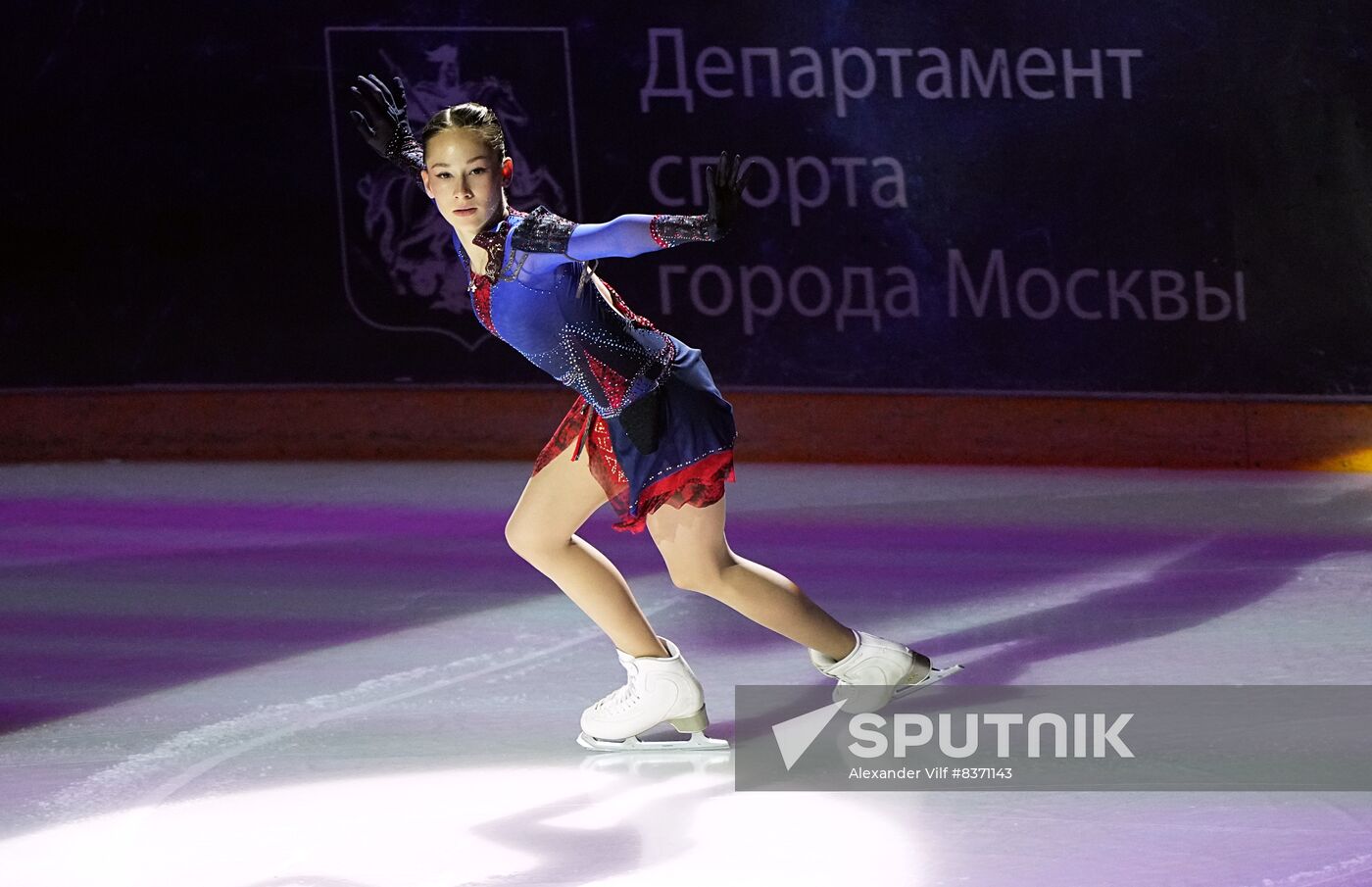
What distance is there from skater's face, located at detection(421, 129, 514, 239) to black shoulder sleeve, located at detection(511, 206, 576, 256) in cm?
13

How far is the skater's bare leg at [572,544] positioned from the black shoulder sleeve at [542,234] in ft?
1.59

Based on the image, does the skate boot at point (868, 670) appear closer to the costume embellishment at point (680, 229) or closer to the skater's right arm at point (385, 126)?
the costume embellishment at point (680, 229)

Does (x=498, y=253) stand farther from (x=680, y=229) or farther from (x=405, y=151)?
(x=405, y=151)

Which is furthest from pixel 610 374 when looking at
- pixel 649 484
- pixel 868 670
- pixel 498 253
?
pixel 868 670

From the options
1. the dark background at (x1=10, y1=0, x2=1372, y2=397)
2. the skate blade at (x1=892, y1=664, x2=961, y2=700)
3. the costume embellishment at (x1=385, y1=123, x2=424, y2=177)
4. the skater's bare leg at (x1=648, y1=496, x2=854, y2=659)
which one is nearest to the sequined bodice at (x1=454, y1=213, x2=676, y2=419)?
the skater's bare leg at (x1=648, y1=496, x2=854, y2=659)

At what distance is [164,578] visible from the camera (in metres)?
5.62

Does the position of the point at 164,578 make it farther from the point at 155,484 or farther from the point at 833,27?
the point at 833,27

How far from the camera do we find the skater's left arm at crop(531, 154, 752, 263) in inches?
129

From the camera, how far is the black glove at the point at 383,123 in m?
3.99

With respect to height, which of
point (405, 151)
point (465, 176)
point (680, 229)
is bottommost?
point (680, 229)

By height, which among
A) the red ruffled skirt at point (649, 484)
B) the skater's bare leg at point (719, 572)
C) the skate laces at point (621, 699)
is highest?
the red ruffled skirt at point (649, 484)

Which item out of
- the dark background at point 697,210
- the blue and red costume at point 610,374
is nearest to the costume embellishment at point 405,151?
the blue and red costume at point 610,374

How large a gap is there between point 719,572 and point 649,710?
0.34m

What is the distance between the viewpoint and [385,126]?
4012 mm
